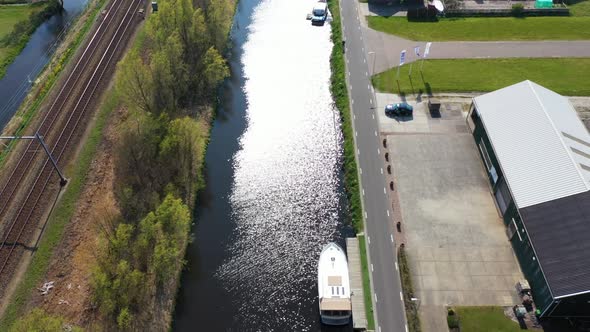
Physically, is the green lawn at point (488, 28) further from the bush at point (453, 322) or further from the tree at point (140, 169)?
the bush at point (453, 322)

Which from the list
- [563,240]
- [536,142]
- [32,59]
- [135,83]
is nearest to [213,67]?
[135,83]

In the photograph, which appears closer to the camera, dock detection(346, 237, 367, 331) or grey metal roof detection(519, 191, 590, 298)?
grey metal roof detection(519, 191, 590, 298)

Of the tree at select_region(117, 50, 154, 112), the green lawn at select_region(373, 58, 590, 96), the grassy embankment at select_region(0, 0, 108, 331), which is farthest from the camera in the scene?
the green lawn at select_region(373, 58, 590, 96)

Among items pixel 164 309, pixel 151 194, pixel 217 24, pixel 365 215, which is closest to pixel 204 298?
pixel 164 309

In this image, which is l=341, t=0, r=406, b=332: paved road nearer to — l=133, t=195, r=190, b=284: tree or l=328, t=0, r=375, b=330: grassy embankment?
l=328, t=0, r=375, b=330: grassy embankment

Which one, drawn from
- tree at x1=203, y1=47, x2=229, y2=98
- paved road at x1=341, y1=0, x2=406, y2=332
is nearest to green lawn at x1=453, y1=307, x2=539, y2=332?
paved road at x1=341, y1=0, x2=406, y2=332

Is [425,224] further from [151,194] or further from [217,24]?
[217,24]
